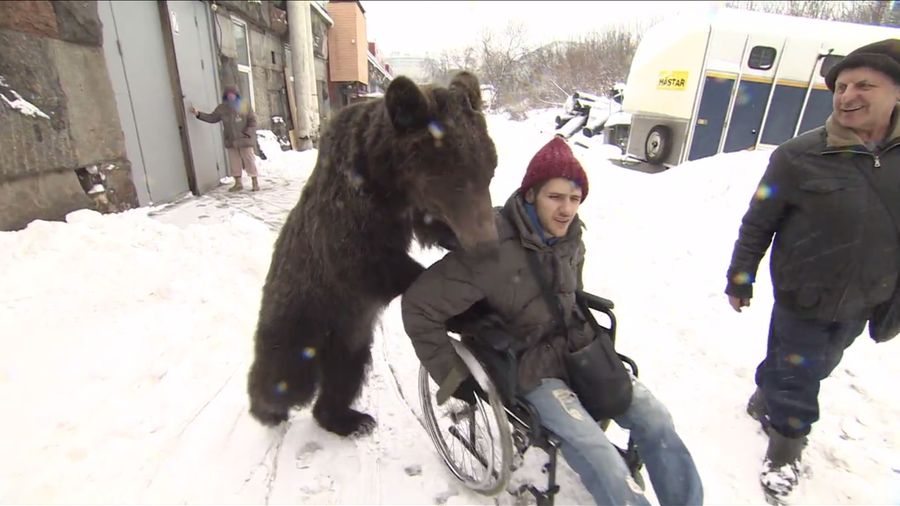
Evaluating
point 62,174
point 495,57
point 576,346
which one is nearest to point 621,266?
point 576,346

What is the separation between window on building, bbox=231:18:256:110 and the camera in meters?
9.13

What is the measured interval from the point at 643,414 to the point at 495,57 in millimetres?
31805

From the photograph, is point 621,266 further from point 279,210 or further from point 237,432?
point 279,210

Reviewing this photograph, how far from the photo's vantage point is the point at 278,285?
6.72ft

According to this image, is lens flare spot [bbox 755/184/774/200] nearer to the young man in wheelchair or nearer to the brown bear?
the young man in wheelchair

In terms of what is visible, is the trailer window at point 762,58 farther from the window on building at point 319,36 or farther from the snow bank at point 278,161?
the window on building at point 319,36

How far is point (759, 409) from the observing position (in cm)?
252

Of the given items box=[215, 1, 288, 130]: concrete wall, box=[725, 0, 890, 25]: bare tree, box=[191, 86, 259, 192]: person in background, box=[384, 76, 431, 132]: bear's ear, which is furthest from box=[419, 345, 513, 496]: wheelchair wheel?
box=[725, 0, 890, 25]: bare tree

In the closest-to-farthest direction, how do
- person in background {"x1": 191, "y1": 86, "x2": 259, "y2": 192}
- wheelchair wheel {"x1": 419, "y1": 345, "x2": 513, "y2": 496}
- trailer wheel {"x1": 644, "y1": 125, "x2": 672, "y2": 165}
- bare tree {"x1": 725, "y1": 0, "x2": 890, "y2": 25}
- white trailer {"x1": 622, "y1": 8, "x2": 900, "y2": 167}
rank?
wheelchair wheel {"x1": 419, "y1": 345, "x2": 513, "y2": 496} < person in background {"x1": 191, "y1": 86, "x2": 259, "y2": 192} < white trailer {"x1": 622, "y1": 8, "x2": 900, "y2": 167} < trailer wheel {"x1": 644, "y1": 125, "x2": 672, "y2": 165} < bare tree {"x1": 725, "y1": 0, "x2": 890, "y2": 25}

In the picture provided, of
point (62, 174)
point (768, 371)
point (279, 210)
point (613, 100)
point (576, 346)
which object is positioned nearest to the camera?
point (576, 346)

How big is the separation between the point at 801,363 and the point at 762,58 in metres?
10.5

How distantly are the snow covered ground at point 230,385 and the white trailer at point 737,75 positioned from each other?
270 inches

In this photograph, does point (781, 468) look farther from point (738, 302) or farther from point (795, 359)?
point (738, 302)

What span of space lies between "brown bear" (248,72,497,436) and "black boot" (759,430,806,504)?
1912 mm
